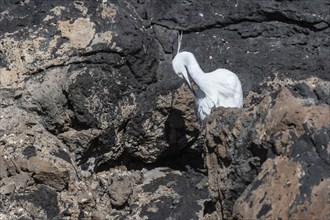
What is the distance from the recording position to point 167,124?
11.5 ft

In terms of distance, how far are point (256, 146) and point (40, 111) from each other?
3.20ft

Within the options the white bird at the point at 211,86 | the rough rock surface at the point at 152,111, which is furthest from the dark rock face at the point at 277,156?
the white bird at the point at 211,86

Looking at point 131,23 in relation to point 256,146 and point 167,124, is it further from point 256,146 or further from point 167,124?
point 256,146

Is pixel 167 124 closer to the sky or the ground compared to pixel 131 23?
closer to the ground

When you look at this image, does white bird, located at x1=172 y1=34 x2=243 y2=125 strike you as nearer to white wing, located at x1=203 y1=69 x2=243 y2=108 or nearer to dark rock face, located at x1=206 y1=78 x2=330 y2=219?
white wing, located at x1=203 y1=69 x2=243 y2=108

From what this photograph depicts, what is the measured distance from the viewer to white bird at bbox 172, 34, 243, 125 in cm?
327

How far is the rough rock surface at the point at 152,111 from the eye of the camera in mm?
2508

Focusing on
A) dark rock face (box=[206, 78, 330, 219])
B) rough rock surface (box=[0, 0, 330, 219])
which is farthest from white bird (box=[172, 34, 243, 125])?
dark rock face (box=[206, 78, 330, 219])

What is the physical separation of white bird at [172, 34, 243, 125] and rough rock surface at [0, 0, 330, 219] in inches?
4.5

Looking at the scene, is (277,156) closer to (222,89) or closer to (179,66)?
(222,89)

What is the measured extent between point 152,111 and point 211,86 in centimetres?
30

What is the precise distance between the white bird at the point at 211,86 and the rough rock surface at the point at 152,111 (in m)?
0.11

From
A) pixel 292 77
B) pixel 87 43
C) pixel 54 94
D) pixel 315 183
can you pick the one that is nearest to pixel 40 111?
pixel 54 94

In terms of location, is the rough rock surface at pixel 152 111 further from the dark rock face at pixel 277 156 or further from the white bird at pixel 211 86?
the white bird at pixel 211 86
